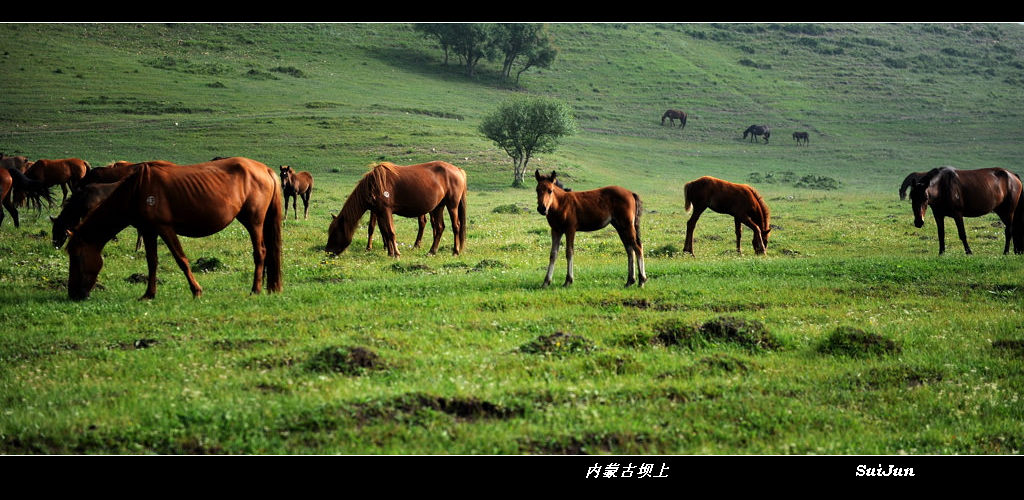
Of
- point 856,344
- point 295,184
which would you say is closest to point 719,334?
point 856,344

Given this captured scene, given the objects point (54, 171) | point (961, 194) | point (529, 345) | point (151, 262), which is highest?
point (961, 194)

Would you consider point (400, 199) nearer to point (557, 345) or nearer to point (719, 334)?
point (557, 345)

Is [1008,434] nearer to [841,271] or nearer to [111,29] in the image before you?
[841,271]

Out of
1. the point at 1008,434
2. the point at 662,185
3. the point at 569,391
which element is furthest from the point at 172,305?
the point at 662,185

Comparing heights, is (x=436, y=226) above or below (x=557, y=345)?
below

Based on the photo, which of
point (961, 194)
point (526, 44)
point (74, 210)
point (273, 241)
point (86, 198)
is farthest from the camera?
point (526, 44)

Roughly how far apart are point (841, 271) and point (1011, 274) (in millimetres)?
3284

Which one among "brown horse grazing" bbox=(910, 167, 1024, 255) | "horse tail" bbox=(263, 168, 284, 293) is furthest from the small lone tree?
"horse tail" bbox=(263, 168, 284, 293)

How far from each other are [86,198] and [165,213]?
5.34m

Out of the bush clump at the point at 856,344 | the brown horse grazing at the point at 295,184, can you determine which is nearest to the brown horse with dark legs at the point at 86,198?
the brown horse grazing at the point at 295,184

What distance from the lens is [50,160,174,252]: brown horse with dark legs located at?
49.8 feet

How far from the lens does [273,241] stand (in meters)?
14.6

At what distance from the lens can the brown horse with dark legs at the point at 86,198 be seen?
15164mm

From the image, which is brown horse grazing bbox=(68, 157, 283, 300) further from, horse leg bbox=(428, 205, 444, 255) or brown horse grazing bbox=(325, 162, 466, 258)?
horse leg bbox=(428, 205, 444, 255)
